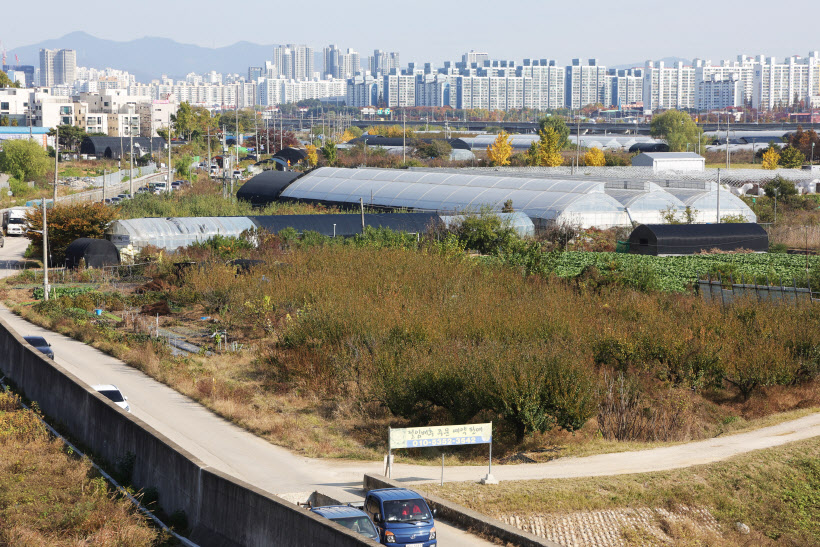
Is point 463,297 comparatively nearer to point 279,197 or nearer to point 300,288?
point 300,288

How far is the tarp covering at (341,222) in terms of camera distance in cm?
5412

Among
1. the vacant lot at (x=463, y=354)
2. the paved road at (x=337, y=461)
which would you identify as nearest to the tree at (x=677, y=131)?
the vacant lot at (x=463, y=354)

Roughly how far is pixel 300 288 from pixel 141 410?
10813 millimetres

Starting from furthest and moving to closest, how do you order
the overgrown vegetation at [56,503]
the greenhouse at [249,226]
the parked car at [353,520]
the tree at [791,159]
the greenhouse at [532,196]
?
1. the tree at [791,159]
2. the greenhouse at [532,196]
3. the greenhouse at [249,226]
4. the overgrown vegetation at [56,503]
5. the parked car at [353,520]

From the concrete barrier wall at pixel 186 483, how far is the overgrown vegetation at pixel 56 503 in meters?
0.66

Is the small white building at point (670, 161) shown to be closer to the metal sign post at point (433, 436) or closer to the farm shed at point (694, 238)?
the farm shed at point (694, 238)

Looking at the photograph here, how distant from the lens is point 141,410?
Result: 2472cm

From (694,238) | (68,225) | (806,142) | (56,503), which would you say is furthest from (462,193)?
(806,142)

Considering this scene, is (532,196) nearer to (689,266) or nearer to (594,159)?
(689,266)

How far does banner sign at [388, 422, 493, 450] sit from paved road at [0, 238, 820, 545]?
50.5 inches

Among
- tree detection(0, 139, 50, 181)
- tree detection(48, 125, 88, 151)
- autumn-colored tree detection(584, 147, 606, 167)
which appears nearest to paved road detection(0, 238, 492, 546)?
tree detection(0, 139, 50, 181)

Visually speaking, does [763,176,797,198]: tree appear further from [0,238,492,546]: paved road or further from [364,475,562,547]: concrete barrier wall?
[364,475,562,547]: concrete barrier wall

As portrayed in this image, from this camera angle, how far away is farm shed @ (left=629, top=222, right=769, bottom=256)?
5247 centimetres

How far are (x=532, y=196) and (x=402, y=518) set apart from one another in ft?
155
